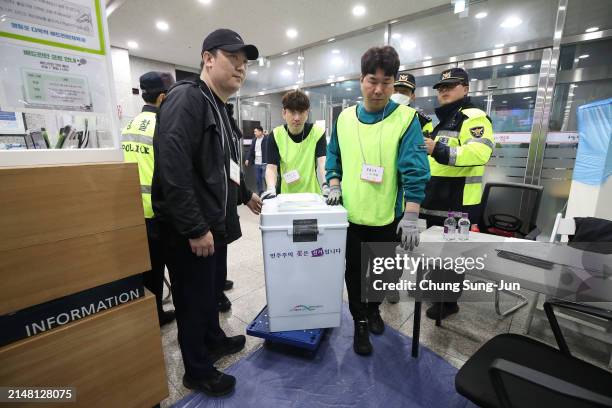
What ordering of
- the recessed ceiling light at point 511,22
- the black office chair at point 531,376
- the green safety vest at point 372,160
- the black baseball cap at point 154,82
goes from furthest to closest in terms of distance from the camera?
the recessed ceiling light at point 511,22, the black baseball cap at point 154,82, the green safety vest at point 372,160, the black office chair at point 531,376

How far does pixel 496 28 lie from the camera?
3.07 meters

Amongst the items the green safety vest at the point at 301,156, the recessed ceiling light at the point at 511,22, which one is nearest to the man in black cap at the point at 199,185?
the green safety vest at the point at 301,156

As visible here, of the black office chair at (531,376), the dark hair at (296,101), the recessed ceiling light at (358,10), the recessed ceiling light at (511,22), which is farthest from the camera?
the recessed ceiling light at (358,10)

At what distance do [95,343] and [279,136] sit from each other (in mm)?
1584

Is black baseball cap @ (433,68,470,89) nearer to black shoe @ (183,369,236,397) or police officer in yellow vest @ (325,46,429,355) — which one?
police officer in yellow vest @ (325,46,429,355)

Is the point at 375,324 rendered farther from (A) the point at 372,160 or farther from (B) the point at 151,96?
(B) the point at 151,96

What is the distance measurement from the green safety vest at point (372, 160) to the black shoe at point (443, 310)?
894 millimetres

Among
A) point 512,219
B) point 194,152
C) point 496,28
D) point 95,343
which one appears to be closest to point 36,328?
point 95,343

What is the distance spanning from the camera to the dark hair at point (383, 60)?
1277mm

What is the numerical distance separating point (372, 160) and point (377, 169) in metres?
0.05

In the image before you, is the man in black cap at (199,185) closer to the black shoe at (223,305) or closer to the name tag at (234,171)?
the name tag at (234,171)

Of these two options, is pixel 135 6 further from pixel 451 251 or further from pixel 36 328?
pixel 451 251

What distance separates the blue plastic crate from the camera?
1.47 meters

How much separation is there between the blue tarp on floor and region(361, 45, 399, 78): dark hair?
1.50m
